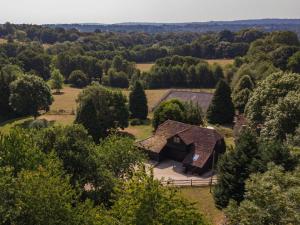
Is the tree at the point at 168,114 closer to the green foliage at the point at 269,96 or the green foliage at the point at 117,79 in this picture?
the green foliage at the point at 269,96

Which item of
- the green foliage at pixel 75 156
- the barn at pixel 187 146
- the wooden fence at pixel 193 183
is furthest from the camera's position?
the barn at pixel 187 146

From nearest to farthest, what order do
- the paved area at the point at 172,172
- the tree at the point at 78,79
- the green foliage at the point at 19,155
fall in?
the green foliage at the point at 19,155 < the paved area at the point at 172,172 < the tree at the point at 78,79

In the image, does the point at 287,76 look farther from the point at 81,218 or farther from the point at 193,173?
the point at 81,218

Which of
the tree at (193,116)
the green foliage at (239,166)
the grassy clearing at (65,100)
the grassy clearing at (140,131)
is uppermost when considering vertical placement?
the green foliage at (239,166)

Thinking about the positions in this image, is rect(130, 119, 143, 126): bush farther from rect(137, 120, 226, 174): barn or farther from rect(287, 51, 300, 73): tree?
rect(287, 51, 300, 73): tree

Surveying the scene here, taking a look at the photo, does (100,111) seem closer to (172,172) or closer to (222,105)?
(172,172)

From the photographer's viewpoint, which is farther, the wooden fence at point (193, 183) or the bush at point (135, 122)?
the bush at point (135, 122)

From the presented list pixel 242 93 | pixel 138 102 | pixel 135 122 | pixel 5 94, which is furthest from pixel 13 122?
pixel 242 93

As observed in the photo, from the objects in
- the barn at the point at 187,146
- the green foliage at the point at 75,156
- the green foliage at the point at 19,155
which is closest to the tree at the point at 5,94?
the barn at the point at 187,146
